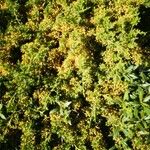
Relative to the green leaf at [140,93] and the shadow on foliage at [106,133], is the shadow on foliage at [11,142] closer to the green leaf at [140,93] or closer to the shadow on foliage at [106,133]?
the shadow on foliage at [106,133]

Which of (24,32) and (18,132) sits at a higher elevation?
(24,32)

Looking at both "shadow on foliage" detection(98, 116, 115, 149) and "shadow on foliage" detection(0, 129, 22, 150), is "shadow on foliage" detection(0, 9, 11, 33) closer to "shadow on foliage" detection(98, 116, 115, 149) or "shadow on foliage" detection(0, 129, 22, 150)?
"shadow on foliage" detection(0, 129, 22, 150)

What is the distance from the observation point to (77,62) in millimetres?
3100

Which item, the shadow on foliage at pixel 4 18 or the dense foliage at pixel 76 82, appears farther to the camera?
the shadow on foliage at pixel 4 18

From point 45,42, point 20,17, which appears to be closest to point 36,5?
point 20,17

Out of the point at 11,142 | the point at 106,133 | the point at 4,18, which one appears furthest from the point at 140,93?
the point at 4,18

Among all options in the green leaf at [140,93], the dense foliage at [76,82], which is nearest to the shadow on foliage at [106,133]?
the dense foliage at [76,82]

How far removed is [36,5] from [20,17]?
0.18 m

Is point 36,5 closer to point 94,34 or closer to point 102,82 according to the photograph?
point 94,34

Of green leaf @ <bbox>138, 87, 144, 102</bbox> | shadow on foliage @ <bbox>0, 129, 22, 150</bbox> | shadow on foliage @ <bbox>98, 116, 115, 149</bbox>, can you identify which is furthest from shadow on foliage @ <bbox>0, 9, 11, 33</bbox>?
green leaf @ <bbox>138, 87, 144, 102</bbox>

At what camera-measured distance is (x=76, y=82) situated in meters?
3.12

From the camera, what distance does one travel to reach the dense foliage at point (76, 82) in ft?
10.00

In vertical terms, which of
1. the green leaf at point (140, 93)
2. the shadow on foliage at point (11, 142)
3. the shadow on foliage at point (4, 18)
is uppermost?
the shadow on foliage at point (4, 18)

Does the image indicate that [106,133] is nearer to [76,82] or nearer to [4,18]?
A: [76,82]
